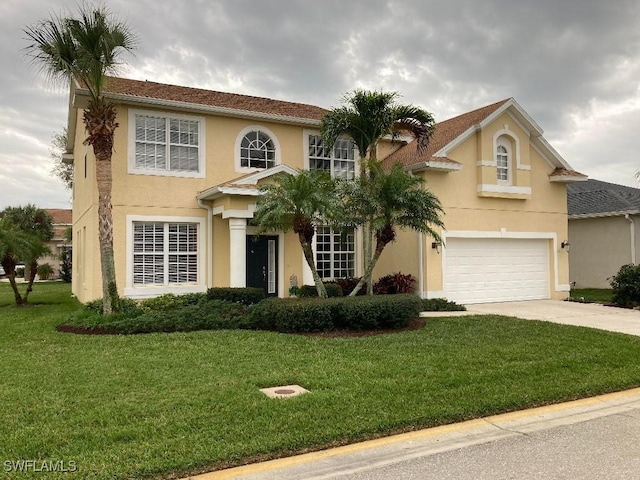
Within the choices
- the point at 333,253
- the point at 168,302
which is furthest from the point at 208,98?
the point at 168,302

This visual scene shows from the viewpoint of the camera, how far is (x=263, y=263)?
15.4 metres

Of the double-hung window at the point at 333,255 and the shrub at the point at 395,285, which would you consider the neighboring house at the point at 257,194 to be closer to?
the double-hung window at the point at 333,255

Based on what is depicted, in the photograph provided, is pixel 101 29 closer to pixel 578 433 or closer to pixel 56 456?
pixel 56 456

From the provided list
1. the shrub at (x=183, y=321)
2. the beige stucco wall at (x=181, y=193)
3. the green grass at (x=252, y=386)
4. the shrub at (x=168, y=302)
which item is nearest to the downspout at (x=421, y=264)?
the beige stucco wall at (x=181, y=193)

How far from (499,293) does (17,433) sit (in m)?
14.6

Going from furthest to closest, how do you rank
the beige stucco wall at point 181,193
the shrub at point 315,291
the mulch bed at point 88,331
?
the shrub at point 315,291 → the beige stucco wall at point 181,193 → the mulch bed at point 88,331

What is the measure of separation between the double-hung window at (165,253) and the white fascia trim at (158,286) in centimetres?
12

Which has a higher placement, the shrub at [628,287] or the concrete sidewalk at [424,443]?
the shrub at [628,287]

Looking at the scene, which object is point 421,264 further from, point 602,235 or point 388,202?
point 602,235

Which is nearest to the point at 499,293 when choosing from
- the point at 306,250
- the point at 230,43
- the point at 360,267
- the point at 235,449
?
the point at 360,267

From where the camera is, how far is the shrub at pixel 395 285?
1504 cm

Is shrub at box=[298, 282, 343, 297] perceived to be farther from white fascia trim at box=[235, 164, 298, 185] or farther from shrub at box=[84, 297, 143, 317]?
shrub at box=[84, 297, 143, 317]

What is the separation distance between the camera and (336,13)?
1259 centimetres

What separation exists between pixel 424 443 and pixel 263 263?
1105 cm
